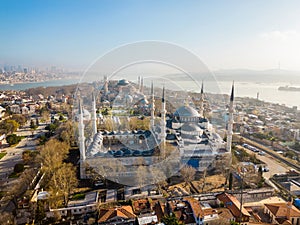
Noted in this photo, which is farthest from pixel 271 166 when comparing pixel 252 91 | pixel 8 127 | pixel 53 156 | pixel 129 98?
pixel 252 91

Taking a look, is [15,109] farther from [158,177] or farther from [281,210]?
[281,210]

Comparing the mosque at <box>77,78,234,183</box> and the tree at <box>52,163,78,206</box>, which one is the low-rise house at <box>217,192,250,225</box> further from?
the tree at <box>52,163,78,206</box>

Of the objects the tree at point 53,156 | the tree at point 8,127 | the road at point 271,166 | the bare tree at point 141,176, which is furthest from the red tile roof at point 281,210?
the tree at point 8,127

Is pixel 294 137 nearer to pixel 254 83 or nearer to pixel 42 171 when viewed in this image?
pixel 42 171

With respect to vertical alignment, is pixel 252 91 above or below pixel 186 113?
below

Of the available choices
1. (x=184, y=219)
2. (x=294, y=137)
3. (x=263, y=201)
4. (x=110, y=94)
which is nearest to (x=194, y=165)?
(x=263, y=201)

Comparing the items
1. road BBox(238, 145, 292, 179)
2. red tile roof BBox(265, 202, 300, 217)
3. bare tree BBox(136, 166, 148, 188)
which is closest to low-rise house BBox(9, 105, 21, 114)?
bare tree BBox(136, 166, 148, 188)
